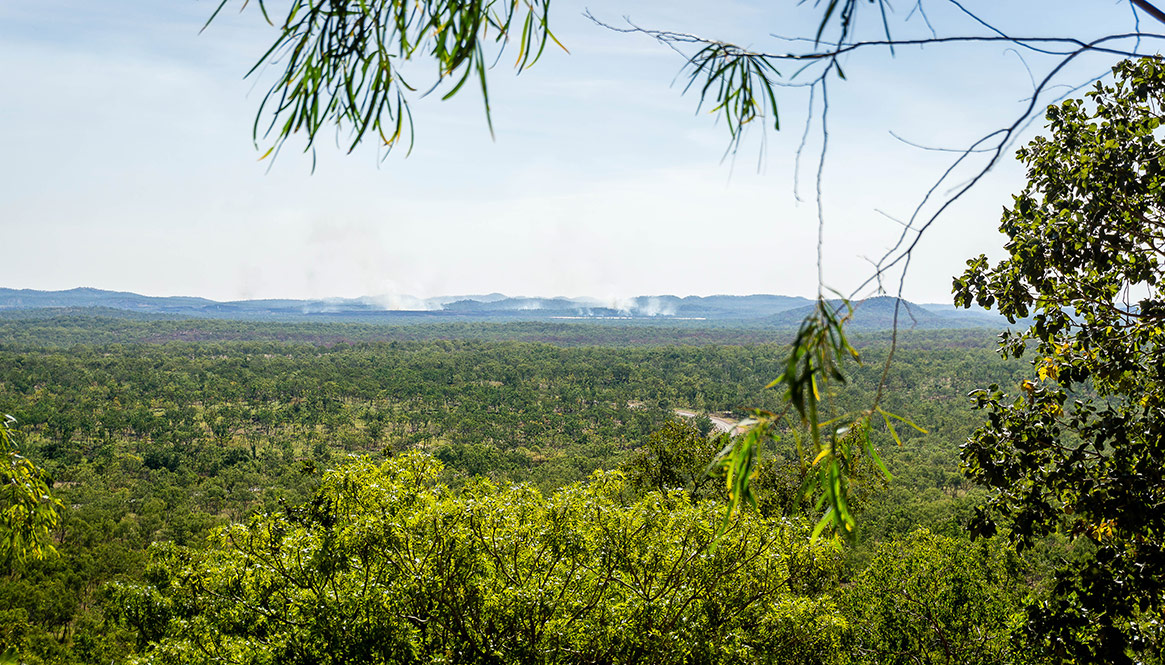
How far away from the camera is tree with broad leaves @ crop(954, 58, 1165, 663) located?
3541 millimetres

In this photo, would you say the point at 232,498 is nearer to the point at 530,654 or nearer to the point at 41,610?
the point at 41,610

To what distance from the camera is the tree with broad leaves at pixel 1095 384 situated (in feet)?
11.6

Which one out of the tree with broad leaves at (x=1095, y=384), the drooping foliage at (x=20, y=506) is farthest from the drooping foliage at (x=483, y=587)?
the tree with broad leaves at (x=1095, y=384)

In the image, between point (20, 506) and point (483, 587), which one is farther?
point (483, 587)

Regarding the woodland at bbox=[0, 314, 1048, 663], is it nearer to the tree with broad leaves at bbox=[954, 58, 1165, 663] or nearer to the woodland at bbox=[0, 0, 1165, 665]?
the woodland at bbox=[0, 0, 1165, 665]

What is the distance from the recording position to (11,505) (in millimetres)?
4520

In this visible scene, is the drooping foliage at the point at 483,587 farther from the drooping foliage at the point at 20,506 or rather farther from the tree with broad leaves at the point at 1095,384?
the tree with broad leaves at the point at 1095,384

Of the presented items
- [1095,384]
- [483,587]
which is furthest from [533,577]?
[1095,384]

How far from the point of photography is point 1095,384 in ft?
14.2

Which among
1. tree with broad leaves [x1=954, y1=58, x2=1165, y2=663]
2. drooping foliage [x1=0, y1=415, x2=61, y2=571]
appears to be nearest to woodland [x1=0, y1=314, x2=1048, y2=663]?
drooping foliage [x1=0, y1=415, x2=61, y2=571]

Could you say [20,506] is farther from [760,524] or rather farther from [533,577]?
[760,524]

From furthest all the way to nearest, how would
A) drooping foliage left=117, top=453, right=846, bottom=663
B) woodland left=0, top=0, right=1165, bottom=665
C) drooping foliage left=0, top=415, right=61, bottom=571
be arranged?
drooping foliage left=117, top=453, right=846, bottom=663, drooping foliage left=0, top=415, right=61, bottom=571, woodland left=0, top=0, right=1165, bottom=665

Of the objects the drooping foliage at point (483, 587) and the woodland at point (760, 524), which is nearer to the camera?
the woodland at point (760, 524)

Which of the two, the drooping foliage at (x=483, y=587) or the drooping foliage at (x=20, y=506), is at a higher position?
the drooping foliage at (x=20, y=506)
